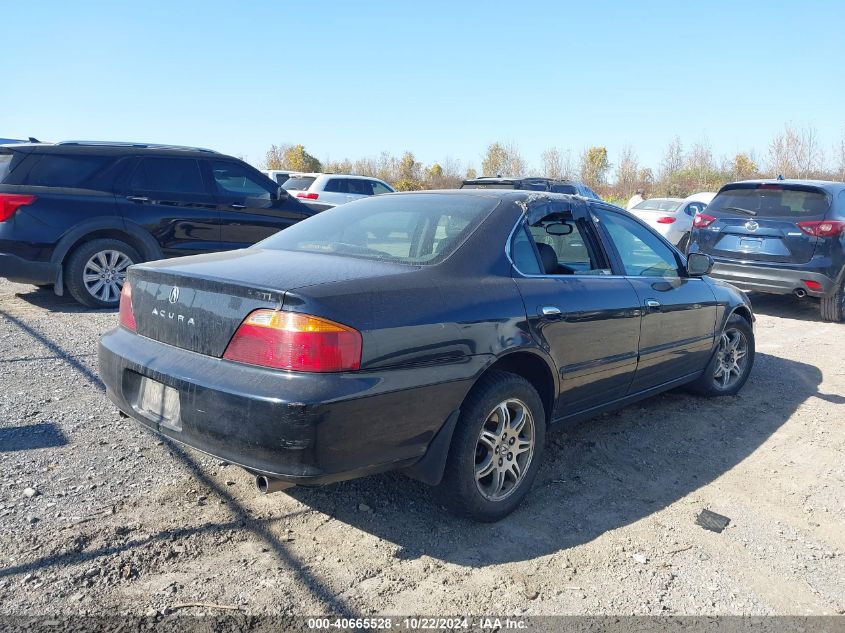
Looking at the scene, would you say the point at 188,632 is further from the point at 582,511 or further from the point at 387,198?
the point at 387,198

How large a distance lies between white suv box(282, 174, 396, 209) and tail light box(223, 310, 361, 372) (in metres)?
14.0

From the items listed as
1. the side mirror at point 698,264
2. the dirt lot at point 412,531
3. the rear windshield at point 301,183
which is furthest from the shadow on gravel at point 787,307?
the rear windshield at point 301,183

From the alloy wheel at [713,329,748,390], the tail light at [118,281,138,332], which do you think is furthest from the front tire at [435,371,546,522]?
the alloy wheel at [713,329,748,390]

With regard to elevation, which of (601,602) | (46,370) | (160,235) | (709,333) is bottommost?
(601,602)

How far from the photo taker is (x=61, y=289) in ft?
24.2

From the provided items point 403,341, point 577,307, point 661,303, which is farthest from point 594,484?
point 403,341

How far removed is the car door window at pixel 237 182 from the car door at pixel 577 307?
538cm

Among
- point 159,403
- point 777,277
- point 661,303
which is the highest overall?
point 661,303

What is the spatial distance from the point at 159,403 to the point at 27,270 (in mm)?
5040

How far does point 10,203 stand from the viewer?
23.0 ft

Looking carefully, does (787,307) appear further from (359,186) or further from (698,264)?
(359,186)

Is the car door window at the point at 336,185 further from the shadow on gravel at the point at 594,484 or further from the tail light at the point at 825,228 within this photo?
the shadow on gravel at the point at 594,484

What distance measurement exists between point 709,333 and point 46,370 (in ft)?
16.1

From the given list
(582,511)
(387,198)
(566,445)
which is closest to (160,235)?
(387,198)
